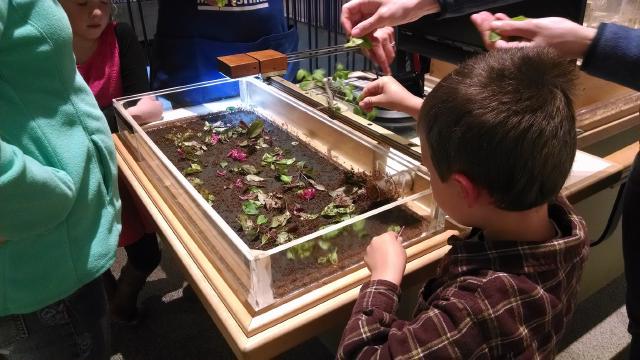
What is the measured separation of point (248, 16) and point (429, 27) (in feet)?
2.43

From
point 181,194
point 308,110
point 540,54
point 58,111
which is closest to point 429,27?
point 308,110

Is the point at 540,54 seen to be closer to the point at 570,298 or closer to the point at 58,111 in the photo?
the point at 570,298

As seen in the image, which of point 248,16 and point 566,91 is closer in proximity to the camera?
point 566,91

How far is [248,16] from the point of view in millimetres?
1781

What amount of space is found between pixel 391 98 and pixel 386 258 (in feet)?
1.45

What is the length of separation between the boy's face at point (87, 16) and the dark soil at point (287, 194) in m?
0.35

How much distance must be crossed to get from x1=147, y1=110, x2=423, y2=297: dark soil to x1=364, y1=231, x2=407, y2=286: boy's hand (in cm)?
4

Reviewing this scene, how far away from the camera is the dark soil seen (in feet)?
2.62

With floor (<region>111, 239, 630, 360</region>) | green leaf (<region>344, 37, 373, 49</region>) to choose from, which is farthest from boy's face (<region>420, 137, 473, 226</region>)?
floor (<region>111, 239, 630, 360</region>)

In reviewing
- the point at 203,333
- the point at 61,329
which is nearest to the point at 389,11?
the point at 61,329

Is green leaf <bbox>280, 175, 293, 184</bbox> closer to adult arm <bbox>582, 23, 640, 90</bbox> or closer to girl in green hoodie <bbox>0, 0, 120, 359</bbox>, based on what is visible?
girl in green hoodie <bbox>0, 0, 120, 359</bbox>

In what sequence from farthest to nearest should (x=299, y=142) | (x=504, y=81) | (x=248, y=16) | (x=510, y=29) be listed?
(x=248, y=16) < (x=299, y=142) < (x=510, y=29) < (x=504, y=81)

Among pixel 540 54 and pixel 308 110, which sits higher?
pixel 540 54

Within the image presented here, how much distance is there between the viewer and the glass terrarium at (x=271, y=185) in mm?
788
